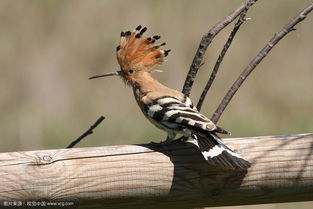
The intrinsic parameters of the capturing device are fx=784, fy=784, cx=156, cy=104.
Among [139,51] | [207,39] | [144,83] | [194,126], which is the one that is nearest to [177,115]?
[194,126]

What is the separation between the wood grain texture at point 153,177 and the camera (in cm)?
241

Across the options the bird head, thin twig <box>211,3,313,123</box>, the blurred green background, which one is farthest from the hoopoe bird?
the blurred green background

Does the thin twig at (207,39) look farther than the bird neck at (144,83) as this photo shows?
No

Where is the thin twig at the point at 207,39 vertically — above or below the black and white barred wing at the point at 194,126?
above

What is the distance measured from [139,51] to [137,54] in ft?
0.15

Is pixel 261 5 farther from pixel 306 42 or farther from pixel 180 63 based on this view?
pixel 180 63

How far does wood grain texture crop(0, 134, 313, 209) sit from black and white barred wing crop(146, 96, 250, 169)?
0.15ft

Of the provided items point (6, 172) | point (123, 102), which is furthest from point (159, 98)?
point (123, 102)

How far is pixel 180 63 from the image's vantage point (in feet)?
23.4

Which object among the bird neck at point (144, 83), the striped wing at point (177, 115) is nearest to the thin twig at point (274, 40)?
the striped wing at point (177, 115)

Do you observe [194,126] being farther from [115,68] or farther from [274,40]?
[115,68]

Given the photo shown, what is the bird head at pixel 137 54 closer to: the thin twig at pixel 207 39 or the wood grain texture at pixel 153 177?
the thin twig at pixel 207 39

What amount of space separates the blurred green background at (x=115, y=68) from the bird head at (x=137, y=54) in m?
2.43

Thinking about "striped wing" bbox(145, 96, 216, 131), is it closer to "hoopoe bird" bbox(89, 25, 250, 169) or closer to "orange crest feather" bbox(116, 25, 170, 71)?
"hoopoe bird" bbox(89, 25, 250, 169)
